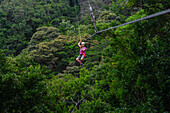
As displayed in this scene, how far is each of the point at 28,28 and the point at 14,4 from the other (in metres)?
6.41

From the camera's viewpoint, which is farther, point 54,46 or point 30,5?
point 30,5

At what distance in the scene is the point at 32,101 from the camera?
4.23 m

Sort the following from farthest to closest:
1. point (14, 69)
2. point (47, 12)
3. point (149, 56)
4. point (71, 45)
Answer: point (47, 12) → point (71, 45) → point (14, 69) → point (149, 56)

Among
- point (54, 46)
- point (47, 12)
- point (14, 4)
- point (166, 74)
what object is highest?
point (14, 4)

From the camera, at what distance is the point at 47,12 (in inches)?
1038

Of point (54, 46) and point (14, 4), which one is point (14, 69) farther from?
point (14, 4)

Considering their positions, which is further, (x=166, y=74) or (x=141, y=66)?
(x=141, y=66)

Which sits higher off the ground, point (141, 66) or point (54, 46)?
point (141, 66)

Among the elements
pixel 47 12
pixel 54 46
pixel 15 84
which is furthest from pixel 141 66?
pixel 47 12

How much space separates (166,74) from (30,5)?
1072 inches

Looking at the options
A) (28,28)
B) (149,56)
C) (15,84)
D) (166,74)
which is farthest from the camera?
(28,28)

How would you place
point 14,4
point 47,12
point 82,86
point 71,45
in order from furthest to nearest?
1. point 47,12
2. point 14,4
3. point 71,45
4. point 82,86

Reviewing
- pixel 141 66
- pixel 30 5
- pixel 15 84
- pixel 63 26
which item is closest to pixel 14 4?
pixel 30 5

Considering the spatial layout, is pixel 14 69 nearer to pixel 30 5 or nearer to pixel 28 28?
pixel 28 28
